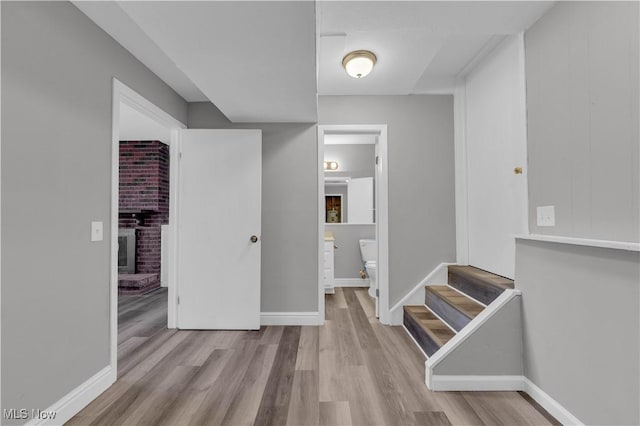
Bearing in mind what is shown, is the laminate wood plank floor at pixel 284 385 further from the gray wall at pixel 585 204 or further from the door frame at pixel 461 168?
the door frame at pixel 461 168

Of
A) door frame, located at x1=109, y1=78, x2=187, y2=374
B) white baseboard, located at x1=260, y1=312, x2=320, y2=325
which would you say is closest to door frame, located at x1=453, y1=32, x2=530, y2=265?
white baseboard, located at x1=260, y1=312, x2=320, y2=325

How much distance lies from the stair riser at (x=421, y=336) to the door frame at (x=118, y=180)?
7.05 feet

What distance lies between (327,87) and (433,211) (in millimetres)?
1607

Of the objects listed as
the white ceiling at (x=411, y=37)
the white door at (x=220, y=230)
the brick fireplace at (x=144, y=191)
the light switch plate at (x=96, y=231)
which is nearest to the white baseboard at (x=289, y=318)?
the white door at (x=220, y=230)

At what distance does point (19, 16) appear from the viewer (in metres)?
1.39

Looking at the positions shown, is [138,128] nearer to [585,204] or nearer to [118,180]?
[118,180]

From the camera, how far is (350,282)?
16.0 ft

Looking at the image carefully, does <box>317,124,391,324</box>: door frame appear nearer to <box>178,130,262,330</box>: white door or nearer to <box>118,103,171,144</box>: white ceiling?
<box>178,130,262,330</box>: white door

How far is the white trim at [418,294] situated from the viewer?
9.97ft

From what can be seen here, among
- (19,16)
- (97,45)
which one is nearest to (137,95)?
(97,45)

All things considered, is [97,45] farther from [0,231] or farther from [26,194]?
[0,231]

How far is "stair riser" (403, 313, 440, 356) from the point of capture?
2.23m

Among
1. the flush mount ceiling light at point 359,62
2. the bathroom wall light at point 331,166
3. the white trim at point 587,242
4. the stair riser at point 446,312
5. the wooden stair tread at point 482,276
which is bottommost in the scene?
the stair riser at point 446,312

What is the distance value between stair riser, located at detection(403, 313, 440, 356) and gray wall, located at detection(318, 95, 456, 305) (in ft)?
0.92
